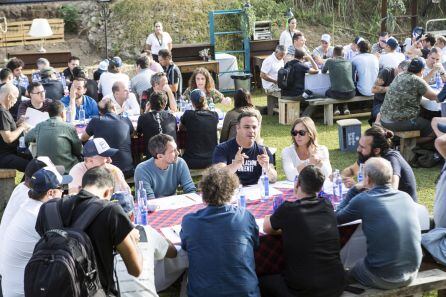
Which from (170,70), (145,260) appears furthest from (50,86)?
(145,260)

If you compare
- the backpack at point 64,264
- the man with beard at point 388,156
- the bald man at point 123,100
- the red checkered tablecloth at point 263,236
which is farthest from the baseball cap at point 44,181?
the bald man at point 123,100

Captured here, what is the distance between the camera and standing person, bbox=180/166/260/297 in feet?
15.9

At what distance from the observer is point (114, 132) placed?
326 inches

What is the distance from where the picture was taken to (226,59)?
16984 millimetres

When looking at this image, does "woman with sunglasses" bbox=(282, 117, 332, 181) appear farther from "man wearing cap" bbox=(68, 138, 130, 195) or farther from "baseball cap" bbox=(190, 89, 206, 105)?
"baseball cap" bbox=(190, 89, 206, 105)

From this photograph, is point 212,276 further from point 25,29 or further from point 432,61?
point 25,29

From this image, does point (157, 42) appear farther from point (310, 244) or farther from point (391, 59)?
point (310, 244)

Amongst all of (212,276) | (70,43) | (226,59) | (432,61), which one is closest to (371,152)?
(212,276)

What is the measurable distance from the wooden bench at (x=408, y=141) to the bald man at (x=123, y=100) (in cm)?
367

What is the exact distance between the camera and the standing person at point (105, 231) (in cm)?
429

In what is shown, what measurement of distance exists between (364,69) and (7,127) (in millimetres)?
6572

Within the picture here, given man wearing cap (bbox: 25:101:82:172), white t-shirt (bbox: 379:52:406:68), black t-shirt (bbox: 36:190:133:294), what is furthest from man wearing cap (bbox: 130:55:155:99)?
black t-shirt (bbox: 36:190:133:294)

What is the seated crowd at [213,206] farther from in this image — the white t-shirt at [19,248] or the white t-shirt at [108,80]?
the white t-shirt at [108,80]

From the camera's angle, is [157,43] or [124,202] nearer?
[124,202]
